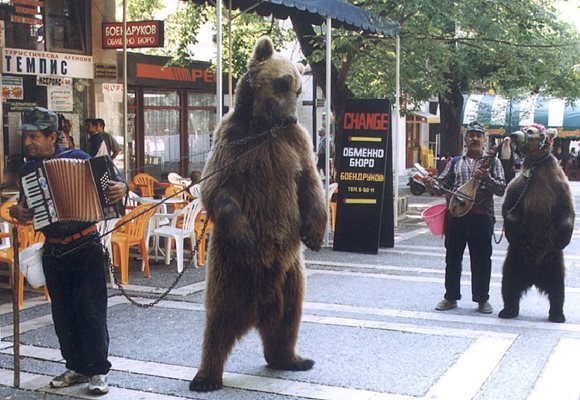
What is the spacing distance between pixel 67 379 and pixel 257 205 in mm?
1746

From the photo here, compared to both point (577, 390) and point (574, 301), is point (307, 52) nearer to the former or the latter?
point (574, 301)

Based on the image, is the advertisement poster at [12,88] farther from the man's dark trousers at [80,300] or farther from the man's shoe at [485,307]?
the man's shoe at [485,307]

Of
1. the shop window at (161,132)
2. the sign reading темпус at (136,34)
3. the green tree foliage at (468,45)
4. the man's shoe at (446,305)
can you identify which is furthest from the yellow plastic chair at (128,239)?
the shop window at (161,132)

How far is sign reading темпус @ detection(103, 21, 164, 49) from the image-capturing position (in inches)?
501

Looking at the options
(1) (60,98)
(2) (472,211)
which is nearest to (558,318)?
(2) (472,211)

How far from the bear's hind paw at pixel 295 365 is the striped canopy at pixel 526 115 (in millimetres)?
24946

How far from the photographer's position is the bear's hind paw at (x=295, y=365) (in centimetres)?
552

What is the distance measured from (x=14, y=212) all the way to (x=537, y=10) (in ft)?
42.7

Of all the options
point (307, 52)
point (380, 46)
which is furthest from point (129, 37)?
point (380, 46)

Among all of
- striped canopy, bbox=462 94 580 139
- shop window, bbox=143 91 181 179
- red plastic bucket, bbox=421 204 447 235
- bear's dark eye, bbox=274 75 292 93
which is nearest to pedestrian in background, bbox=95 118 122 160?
shop window, bbox=143 91 181 179

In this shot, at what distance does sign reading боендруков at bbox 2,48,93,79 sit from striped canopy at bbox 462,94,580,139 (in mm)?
18373

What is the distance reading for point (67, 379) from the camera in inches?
207

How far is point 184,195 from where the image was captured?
11.6 m

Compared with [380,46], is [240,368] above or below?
below
